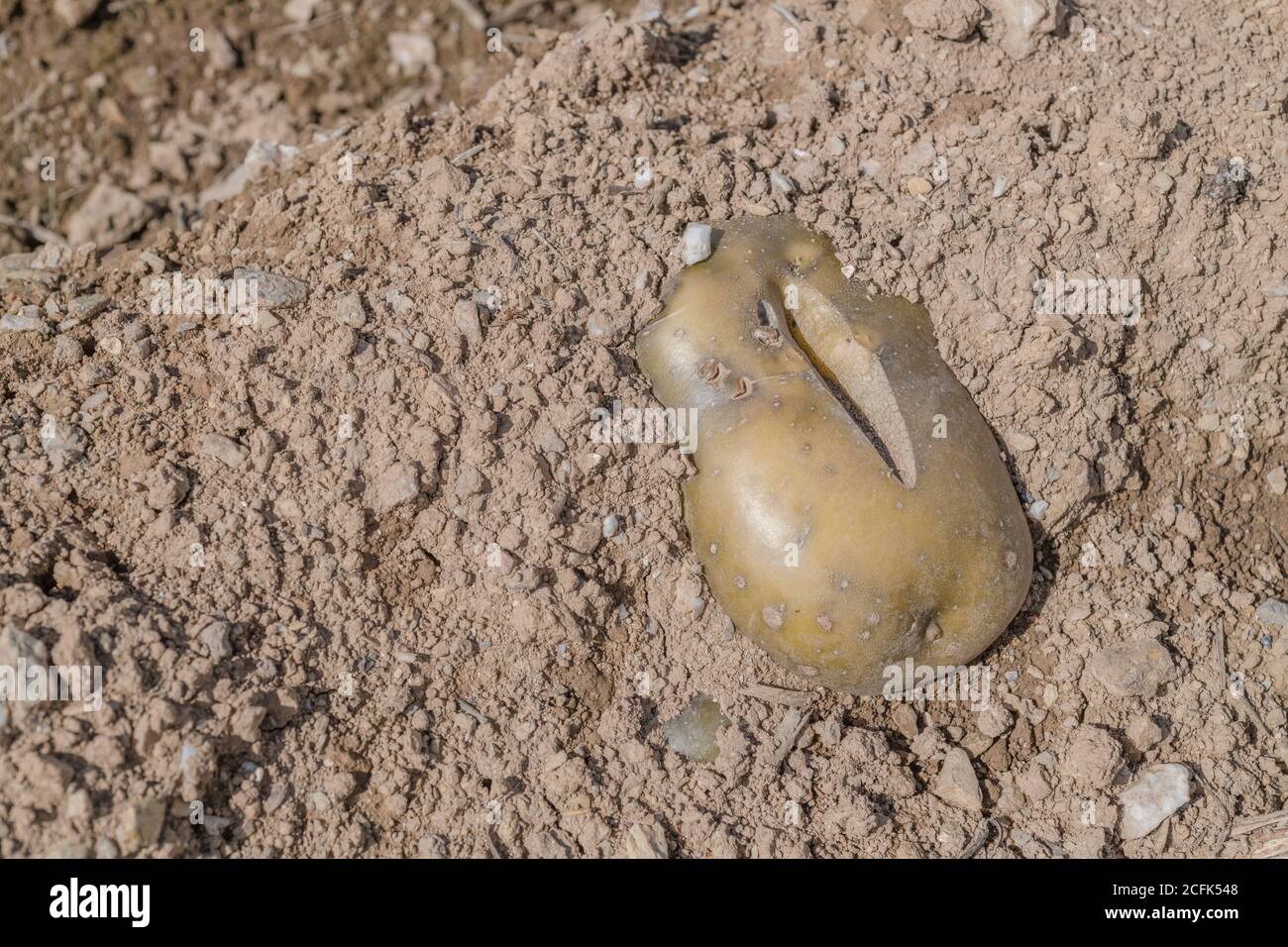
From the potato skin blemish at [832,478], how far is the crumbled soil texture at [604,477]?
129 millimetres

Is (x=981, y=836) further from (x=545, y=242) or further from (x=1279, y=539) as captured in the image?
(x=545, y=242)

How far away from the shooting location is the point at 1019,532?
316cm

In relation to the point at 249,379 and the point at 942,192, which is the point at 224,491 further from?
the point at 942,192

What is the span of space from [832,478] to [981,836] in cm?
105

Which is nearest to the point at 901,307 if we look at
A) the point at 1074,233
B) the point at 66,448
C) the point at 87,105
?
the point at 1074,233

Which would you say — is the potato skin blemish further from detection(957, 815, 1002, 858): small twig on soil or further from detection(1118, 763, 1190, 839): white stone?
detection(1118, 763, 1190, 839): white stone

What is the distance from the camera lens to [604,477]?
125 inches

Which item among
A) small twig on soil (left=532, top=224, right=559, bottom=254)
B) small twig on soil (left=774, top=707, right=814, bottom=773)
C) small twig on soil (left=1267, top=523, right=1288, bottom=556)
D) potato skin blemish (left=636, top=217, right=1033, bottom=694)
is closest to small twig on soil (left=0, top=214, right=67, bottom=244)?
small twig on soil (left=532, top=224, right=559, bottom=254)

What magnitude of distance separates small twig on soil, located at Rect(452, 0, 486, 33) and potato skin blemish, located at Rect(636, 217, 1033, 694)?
7.76 feet

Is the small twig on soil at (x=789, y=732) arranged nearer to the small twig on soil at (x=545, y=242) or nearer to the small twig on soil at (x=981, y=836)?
the small twig on soil at (x=981, y=836)

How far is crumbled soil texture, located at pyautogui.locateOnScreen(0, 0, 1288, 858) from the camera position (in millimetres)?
2824

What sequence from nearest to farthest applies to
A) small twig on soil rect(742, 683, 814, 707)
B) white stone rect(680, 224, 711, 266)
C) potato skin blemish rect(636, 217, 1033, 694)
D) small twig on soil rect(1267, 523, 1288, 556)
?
potato skin blemish rect(636, 217, 1033, 694)
small twig on soil rect(742, 683, 814, 707)
white stone rect(680, 224, 711, 266)
small twig on soil rect(1267, 523, 1288, 556)

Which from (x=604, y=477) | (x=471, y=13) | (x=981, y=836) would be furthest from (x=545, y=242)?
(x=471, y=13)

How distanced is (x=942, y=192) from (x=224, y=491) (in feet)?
7.65
